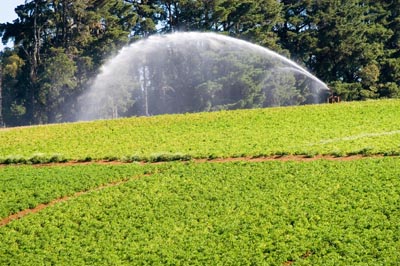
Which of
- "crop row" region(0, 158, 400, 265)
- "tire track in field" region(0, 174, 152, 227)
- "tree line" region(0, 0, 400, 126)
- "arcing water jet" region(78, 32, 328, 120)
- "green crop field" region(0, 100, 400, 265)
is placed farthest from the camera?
"tree line" region(0, 0, 400, 126)

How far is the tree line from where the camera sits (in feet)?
230

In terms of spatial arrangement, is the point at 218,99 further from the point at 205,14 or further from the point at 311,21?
the point at 311,21

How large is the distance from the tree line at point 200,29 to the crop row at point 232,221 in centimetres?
4259

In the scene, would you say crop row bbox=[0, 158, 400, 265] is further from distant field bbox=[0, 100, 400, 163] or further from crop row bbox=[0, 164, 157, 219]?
distant field bbox=[0, 100, 400, 163]

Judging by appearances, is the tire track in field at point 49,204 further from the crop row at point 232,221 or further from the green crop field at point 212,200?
the crop row at point 232,221

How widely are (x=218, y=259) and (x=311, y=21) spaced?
56.6 m

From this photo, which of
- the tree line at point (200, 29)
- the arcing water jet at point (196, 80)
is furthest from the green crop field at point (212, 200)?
the tree line at point (200, 29)

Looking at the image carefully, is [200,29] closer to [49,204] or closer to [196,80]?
[196,80]

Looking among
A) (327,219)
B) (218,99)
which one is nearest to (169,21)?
(218,99)

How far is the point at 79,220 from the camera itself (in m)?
24.8

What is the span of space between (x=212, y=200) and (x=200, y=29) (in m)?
46.0

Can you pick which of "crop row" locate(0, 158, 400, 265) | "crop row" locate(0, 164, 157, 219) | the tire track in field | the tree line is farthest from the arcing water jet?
"crop row" locate(0, 158, 400, 265)

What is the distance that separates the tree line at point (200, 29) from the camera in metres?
70.1

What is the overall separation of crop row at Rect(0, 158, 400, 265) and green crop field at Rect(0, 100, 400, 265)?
0.13 ft
